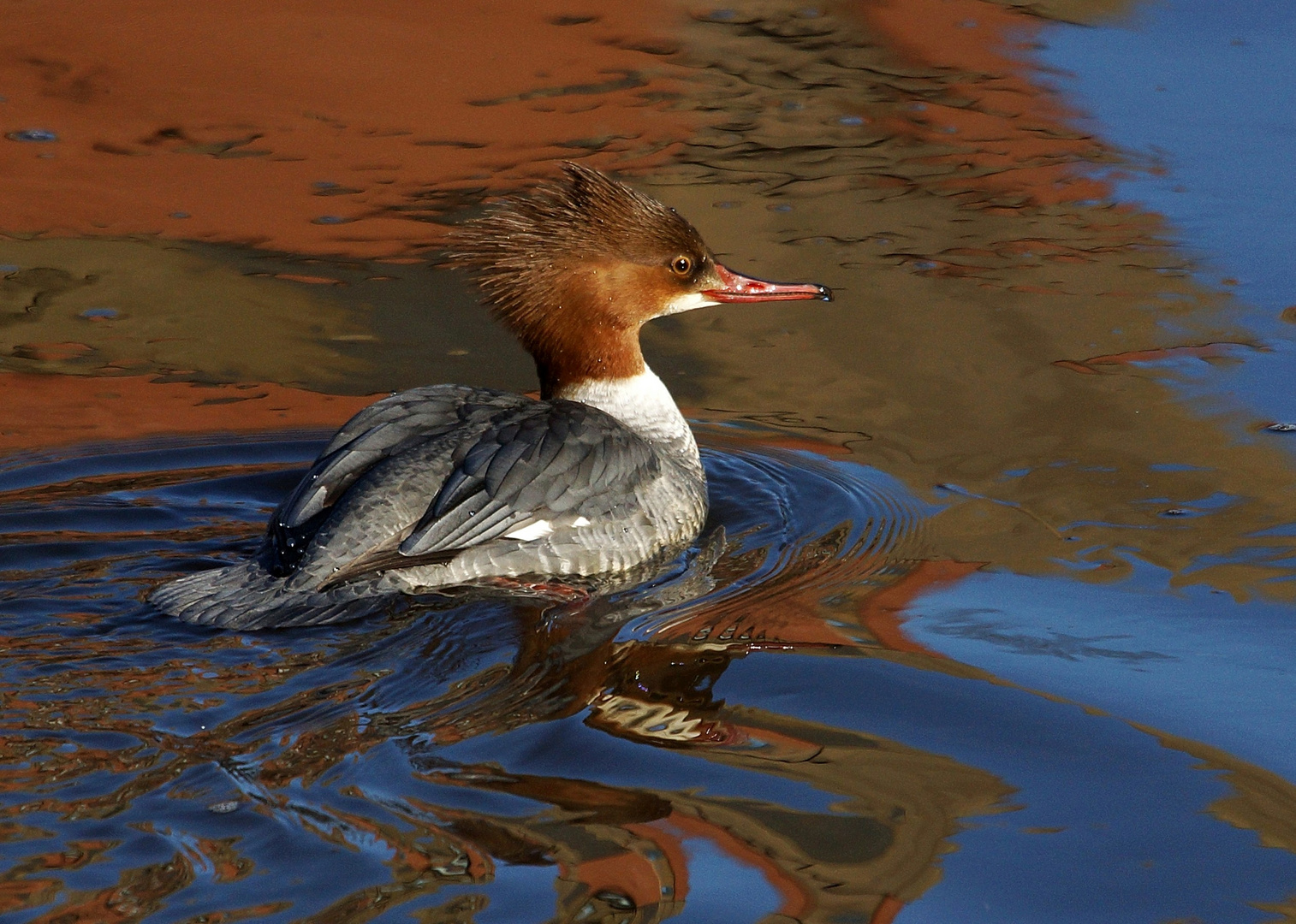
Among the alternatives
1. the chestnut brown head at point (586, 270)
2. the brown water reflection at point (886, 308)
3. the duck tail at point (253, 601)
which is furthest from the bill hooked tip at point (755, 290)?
the duck tail at point (253, 601)

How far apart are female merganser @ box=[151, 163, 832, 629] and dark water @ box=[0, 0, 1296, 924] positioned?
0.60 ft

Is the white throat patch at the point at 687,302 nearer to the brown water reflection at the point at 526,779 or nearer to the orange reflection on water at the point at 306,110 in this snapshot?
the brown water reflection at the point at 526,779

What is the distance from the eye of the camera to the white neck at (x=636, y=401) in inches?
219

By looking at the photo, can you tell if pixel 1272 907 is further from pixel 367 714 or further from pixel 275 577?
pixel 275 577

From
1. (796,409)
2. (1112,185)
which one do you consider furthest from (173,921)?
(1112,185)

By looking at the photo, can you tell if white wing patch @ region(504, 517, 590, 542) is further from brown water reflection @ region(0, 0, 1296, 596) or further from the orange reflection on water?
the orange reflection on water

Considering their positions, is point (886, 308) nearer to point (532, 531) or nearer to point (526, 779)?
point (532, 531)

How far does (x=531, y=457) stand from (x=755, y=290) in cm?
128

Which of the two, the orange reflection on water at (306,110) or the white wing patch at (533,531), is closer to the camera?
the white wing patch at (533,531)

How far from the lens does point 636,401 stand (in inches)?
221

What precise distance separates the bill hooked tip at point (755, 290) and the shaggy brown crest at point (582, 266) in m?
0.07

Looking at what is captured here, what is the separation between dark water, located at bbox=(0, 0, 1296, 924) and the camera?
340 cm

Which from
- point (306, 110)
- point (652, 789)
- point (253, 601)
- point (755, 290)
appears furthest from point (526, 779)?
point (306, 110)

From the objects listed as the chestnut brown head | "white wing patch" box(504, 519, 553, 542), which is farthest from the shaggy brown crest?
"white wing patch" box(504, 519, 553, 542)
